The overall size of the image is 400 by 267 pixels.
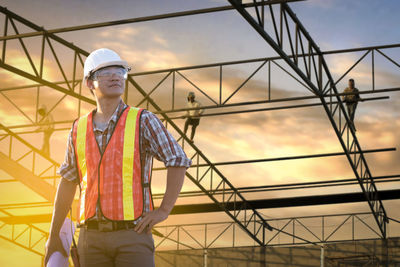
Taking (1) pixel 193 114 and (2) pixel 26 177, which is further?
(2) pixel 26 177

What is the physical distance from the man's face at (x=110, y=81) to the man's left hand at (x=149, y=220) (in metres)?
0.63

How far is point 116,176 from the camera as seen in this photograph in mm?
2963

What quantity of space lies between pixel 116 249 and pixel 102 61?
917mm

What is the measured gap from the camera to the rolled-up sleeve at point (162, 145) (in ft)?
9.82

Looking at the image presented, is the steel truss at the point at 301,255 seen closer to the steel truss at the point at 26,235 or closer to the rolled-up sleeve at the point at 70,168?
the steel truss at the point at 26,235

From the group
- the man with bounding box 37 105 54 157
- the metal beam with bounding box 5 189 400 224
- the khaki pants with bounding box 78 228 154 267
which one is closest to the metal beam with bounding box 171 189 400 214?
the metal beam with bounding box 5 189 400 224

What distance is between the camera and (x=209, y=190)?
21.6 m

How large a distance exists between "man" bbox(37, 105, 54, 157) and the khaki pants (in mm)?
14955

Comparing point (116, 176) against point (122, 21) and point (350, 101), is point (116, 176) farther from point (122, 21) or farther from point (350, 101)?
point (350, 101)

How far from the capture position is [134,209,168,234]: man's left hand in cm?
288

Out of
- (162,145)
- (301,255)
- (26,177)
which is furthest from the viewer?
(301,255)

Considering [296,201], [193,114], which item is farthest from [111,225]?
[296,201]

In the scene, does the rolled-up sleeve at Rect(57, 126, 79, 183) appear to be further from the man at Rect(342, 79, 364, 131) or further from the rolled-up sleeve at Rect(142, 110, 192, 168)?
the man at Rect(342, 79, 364, 131)

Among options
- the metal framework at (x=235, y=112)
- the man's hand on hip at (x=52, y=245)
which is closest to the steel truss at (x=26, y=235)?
the metal framework at (x=235, y=112)
